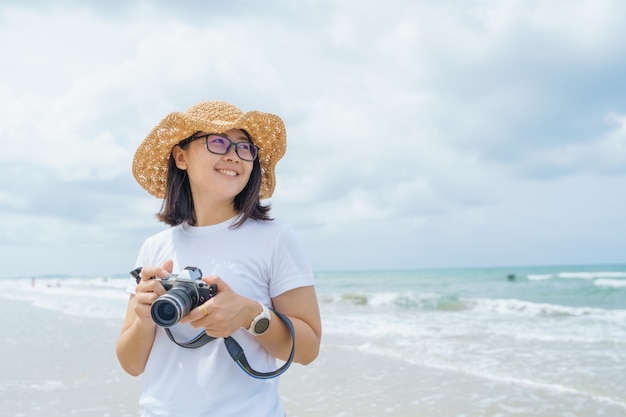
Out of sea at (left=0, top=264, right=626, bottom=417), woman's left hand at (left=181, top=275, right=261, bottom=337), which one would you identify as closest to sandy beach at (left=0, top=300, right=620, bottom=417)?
sea at (left=0, top=264, right=626, bottom=417)

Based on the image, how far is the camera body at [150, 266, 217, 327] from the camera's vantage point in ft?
4.50

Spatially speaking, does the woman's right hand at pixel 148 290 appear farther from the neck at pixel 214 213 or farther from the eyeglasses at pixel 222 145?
the eyeglasses at pixel 222 145

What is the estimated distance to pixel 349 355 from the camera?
23.7 feet

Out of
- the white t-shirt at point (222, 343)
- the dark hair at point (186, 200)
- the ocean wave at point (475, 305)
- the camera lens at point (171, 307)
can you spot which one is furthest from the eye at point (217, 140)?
the ocean wave at point (475, 305)

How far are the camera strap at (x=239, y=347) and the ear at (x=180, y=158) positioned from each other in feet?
1.99

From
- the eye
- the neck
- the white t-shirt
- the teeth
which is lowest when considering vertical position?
the white t-shirt

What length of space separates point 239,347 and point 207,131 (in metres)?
0.70

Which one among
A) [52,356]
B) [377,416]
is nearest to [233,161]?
[377,416]

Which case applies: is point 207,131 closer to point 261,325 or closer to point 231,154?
point 231,154

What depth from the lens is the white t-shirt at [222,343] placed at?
1604mm

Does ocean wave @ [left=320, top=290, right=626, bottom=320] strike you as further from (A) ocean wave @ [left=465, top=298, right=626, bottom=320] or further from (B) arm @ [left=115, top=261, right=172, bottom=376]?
(B) arm @ [left=115, top=261, right=172, bottom=376]

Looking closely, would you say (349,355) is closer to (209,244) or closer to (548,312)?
(209,244)

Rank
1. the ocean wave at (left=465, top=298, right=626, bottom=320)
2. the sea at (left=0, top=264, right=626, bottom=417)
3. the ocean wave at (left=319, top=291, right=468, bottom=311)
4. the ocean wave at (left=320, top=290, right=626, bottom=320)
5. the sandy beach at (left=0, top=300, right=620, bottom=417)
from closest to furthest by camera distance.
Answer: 1. the sandy beach at (left=0, top=300, right=620, bottom=417)
2. the sea at (left=0, top=264, right=626, bottom=417)
3. the ocean wave at (left=465, top=298, right=626, bottom=320)
4. the ocean wave at (left=320, top=290, right=626, bottom=320)
5. the ocean wave at (left=319, top=291, right=468, bottom=311)

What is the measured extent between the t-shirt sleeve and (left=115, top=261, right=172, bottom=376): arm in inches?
12.7
